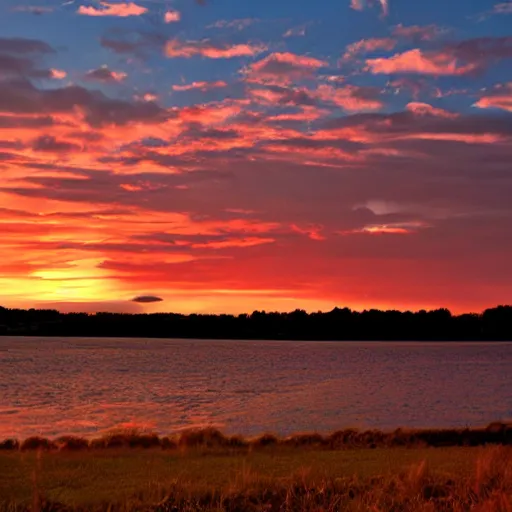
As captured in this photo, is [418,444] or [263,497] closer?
[263,497]

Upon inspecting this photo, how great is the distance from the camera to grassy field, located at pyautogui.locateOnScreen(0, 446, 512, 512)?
12719mm

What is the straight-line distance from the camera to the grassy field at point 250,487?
A: 12.7 meters

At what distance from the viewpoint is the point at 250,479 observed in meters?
14.2

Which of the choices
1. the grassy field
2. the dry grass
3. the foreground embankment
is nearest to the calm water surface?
the dry grass

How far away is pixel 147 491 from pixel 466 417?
4308 cm

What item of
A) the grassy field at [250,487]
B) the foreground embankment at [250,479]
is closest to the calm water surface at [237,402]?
the foreground embankment at [250,479]

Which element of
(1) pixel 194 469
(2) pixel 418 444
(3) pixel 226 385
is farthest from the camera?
(3) pixel 226 385

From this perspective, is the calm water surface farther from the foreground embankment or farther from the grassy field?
the grassy field

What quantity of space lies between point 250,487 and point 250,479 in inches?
13.4

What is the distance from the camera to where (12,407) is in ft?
171

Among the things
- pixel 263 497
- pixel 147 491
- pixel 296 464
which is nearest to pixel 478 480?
pixel 263 497

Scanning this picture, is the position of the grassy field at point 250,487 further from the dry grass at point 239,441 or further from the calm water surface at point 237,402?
the calm water surface at point 237,402

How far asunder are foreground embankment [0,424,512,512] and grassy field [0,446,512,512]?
0.08 feet

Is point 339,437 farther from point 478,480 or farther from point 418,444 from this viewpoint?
point 478,480
